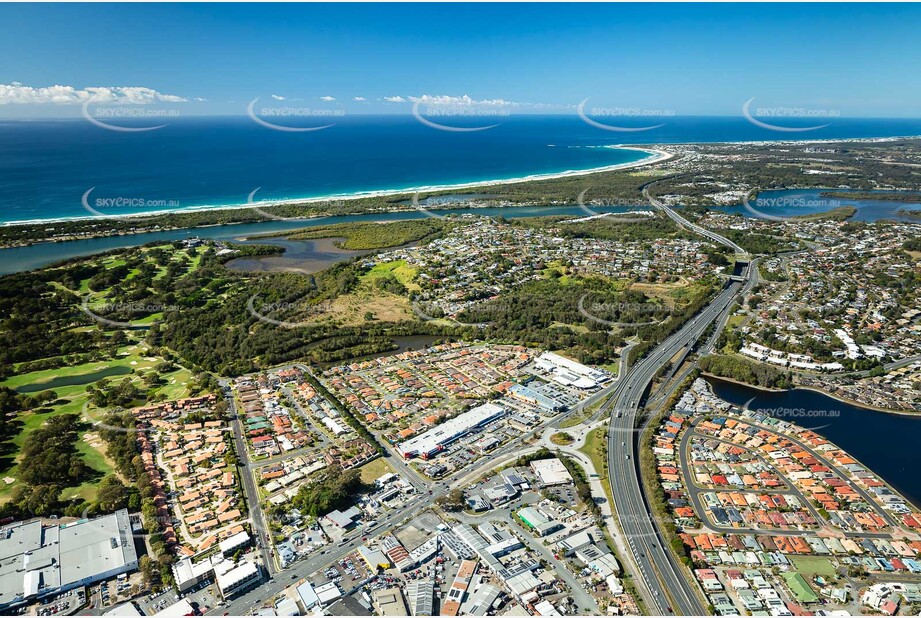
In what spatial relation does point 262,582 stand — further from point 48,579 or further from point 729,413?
point 729,413

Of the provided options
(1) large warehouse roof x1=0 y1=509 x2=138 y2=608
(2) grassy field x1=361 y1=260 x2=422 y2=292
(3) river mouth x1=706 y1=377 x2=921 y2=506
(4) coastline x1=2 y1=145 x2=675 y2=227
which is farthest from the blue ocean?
(3) river mouth x1=706 y1=377 x2=921 y2=506

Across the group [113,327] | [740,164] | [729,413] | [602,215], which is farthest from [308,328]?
[740,164]

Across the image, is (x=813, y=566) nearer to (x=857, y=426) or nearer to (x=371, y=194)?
(x=857, y=426)


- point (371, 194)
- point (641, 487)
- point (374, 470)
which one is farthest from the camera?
point (371, 194)

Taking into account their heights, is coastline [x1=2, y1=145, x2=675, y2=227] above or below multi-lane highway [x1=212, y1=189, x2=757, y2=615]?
above

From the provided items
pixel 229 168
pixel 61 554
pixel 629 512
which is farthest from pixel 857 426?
pixel 229 168

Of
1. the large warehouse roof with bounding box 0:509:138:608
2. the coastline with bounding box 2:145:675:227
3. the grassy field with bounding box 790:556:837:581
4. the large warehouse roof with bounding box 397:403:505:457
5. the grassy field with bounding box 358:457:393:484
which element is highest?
the coastline with bounding box 2:145:675:227

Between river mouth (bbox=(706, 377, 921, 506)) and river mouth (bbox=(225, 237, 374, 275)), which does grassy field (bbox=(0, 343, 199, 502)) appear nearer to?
river mouth (bbox=(225, 237, 374, 275))

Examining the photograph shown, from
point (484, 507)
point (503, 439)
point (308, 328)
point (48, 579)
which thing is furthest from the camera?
point (308, 328)
